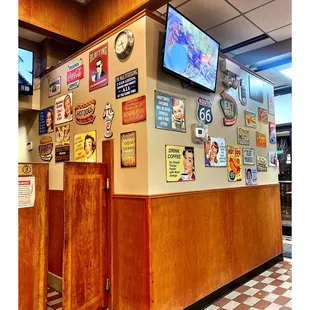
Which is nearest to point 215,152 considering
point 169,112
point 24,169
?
point 169,112

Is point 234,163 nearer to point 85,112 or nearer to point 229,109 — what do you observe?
point 229,109

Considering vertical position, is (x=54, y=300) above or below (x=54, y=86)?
below

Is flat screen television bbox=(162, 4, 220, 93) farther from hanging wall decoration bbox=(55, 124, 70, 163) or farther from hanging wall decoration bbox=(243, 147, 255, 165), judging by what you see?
hanging wall decoration bbox=(55, 124, 70, 163)

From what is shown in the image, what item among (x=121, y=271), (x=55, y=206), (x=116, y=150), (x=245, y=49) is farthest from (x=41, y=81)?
(x=245, y=49)

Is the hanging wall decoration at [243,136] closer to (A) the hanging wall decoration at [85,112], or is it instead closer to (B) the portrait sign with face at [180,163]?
(B) the portrait sign with face at [180,163]

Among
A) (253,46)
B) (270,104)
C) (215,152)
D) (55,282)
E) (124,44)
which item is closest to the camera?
(124,44)

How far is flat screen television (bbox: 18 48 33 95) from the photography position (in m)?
4.15

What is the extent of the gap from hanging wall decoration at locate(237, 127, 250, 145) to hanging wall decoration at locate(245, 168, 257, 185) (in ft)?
1.34

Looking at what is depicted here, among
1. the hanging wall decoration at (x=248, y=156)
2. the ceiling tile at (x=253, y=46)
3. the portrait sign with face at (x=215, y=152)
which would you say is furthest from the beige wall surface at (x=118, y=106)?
the ceiling tile at (x=253, y=46)

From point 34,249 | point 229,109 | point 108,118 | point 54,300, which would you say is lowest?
point 54,300

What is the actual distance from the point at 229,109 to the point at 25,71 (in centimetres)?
306

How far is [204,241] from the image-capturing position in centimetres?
319

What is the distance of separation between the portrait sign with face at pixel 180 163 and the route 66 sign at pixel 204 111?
1.37 feet

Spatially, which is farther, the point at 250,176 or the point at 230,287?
the point at 250,176
